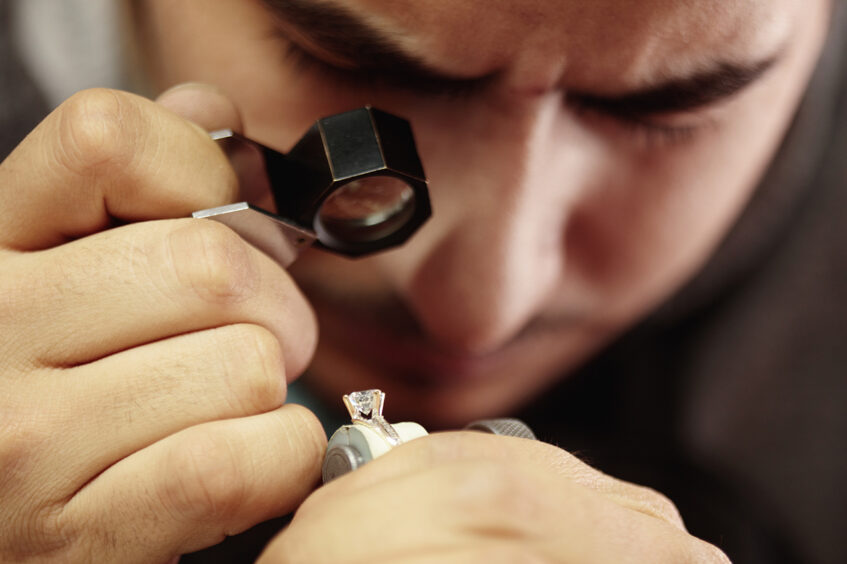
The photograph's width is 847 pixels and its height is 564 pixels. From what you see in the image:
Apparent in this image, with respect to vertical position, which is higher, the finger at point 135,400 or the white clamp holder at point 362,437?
the white clamp holder at point 362,437

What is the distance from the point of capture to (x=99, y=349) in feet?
1.37

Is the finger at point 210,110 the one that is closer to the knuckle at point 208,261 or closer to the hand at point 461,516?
the knuckle at point 208,261

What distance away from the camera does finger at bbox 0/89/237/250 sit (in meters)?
0.42

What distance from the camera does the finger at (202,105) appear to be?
489 millimetres

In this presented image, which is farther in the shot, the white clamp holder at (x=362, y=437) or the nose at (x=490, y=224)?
the nose at (x=490, y=224)

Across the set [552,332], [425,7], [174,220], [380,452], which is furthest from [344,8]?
[552,332]

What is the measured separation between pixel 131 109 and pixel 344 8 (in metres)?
0.14

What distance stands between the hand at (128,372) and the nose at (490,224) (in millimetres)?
190

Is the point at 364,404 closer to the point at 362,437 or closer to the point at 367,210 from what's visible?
the point at 362,437

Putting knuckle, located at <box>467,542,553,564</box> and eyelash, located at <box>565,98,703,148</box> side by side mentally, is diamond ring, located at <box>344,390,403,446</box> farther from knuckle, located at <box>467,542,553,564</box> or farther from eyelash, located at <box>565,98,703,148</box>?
eyelash, located at <box>565,98,703,148</box>

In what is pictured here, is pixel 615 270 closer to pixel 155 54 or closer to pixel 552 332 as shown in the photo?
pixel 552 332

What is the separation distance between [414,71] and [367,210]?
10 centimetres

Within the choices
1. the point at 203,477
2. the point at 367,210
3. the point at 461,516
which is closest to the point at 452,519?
the point at 461,516

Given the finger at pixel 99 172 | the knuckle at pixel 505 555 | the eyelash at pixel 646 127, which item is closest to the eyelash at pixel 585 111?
the eyelash at pixel 646 127
